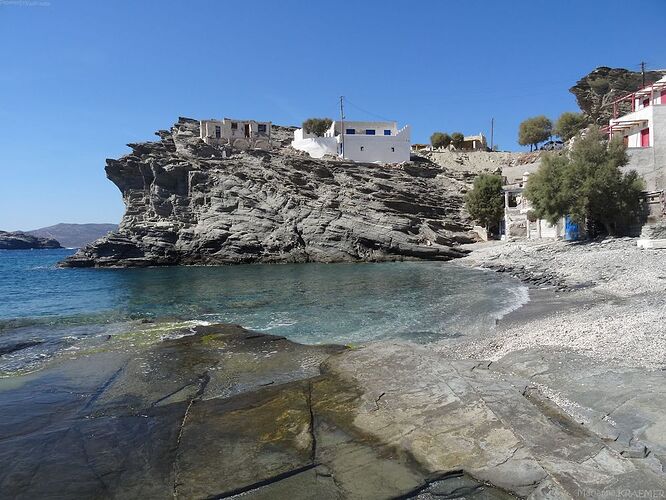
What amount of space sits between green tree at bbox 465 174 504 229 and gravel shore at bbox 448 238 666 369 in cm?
2512

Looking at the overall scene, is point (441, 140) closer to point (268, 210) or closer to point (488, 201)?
point (488, 201)

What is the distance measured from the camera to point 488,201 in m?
56.8

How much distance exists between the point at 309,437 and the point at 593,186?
110ft

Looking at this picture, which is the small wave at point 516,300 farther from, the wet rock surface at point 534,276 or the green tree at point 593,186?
the green tree at point 593,186

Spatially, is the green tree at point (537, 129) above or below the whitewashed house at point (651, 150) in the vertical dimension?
above

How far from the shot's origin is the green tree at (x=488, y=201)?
2219 inches

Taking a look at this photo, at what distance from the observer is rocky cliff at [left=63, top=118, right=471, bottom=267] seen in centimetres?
5700

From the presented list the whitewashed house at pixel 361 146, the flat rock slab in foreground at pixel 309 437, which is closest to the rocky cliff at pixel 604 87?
the whitewashed house at pixel 361 146

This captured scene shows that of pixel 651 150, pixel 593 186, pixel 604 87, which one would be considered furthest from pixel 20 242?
pixel 651 150

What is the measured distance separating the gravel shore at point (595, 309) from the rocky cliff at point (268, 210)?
2602cm

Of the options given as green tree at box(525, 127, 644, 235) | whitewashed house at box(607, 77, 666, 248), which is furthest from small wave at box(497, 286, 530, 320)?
green tree at box(525, 127, 644, 235)

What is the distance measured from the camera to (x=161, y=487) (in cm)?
514

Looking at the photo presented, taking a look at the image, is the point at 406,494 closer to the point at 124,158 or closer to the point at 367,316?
the point at 367,316

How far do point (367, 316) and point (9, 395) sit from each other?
12582 millimetres
